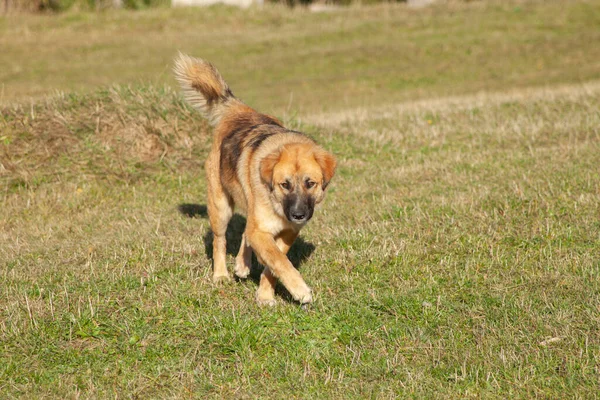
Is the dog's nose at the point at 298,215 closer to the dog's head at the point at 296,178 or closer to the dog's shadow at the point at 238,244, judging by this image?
the dog's head at the point at 296,178

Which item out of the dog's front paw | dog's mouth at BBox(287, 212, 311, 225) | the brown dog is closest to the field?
the dog's front paw

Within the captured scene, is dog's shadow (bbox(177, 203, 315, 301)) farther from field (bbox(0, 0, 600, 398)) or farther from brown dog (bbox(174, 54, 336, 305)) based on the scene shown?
brown dog (bbox(174, 54, 336, 305))

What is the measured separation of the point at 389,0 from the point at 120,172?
35174 mm

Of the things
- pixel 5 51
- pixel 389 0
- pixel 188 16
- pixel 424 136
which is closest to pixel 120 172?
pixel 424 136

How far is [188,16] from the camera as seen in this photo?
31.8m

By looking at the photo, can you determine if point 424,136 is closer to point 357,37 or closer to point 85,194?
point 85,194

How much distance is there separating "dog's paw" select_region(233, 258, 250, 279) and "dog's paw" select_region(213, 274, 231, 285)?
12 centimetres

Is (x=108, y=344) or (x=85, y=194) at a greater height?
(x=108, y=344)

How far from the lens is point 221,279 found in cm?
676

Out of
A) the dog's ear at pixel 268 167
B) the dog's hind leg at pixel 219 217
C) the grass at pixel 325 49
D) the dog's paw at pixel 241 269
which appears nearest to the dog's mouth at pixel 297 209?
the dog's ear at pixel 268 167

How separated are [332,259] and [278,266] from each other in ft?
4.22

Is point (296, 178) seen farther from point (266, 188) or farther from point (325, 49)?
point (325, 49)

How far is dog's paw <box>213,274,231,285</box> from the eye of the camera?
6.60 m

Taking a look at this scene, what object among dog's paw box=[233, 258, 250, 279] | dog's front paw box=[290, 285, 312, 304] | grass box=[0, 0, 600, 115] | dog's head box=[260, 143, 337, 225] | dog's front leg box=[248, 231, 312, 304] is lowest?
grass box=[0, 0, 600, 115]
